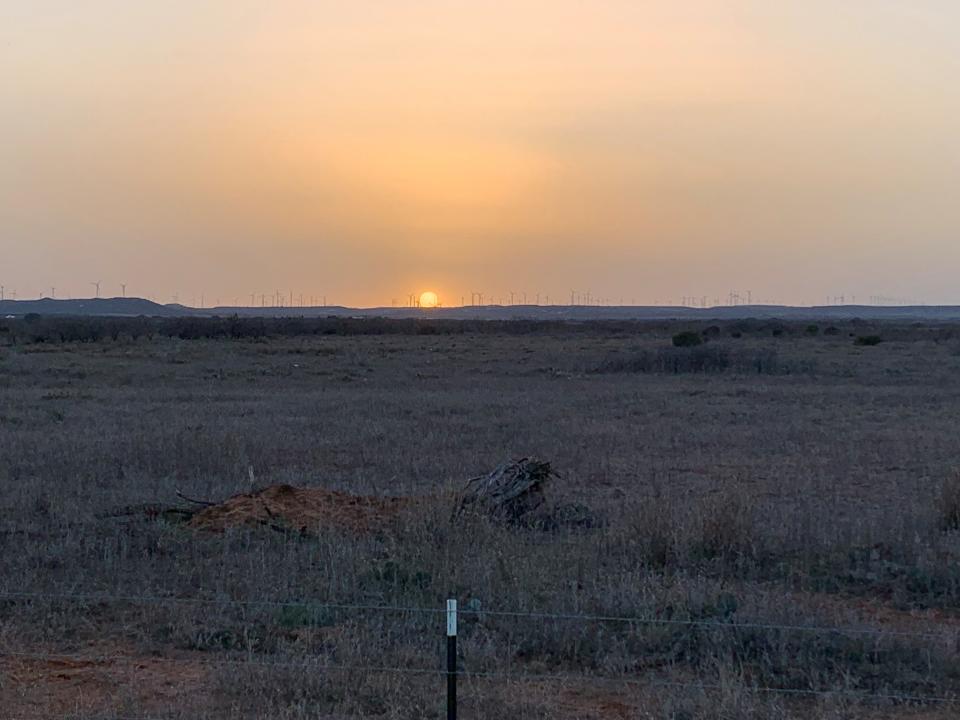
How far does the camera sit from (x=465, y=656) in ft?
22.7

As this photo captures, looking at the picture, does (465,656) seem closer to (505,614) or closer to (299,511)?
(505,614)

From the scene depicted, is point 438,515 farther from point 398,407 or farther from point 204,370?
point 204,370

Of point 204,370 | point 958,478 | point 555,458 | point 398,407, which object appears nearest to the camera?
point 958,478

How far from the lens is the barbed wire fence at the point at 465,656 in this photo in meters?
6.36

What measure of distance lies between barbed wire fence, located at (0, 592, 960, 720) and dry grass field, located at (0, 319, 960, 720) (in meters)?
0.02

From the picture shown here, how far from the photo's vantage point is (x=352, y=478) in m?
15.1

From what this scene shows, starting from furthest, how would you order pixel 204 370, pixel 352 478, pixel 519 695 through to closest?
pixel 204 370, pixel 352 478, pixel 519 695

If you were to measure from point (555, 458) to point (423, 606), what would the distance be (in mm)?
9102

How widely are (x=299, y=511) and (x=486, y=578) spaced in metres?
3.52

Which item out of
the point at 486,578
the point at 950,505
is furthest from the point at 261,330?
the point at 486,578

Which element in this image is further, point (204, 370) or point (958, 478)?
point (204, 370)

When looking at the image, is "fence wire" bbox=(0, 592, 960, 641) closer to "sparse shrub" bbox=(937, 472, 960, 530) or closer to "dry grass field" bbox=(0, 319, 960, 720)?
"dry grass field" bbox=(0, 319, 960, 720)

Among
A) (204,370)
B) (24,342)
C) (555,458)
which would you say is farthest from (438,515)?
(24,342)

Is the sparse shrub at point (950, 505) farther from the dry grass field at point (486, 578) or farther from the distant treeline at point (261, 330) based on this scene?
the distant treeline at point (261, 330)
